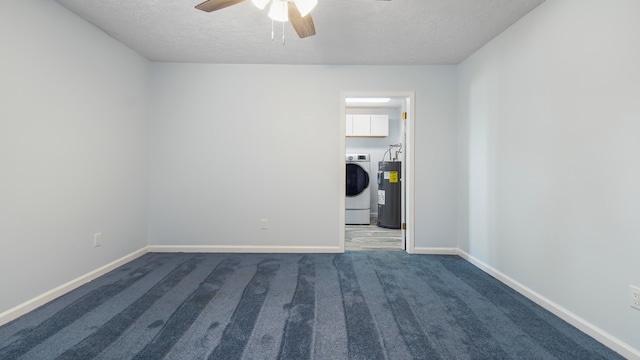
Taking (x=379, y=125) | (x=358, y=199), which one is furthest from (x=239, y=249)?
(x=379, y=125)

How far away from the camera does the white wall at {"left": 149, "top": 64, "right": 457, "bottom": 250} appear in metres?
3.16

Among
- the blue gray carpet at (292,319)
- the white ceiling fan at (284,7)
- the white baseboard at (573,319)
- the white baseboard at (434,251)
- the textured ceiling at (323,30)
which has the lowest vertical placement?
the blue gray carpet at (292,319)

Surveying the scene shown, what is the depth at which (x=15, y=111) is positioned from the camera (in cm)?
175

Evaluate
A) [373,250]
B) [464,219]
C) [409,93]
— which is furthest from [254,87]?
[464,219]

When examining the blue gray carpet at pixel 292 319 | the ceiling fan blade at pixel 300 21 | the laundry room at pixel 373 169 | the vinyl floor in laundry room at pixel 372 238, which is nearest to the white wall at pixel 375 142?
the laundry room at pixel 373 169

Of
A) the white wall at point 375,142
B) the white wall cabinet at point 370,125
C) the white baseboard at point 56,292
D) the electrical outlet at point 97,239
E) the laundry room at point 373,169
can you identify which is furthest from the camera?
the white wall at point 375,142

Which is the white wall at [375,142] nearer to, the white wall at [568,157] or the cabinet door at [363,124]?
the cabinet door at [363,124]

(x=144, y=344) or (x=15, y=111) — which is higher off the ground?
(x=15, y=111)

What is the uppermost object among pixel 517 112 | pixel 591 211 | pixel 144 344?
pixel 517 112

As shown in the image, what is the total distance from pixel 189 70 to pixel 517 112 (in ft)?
11.4

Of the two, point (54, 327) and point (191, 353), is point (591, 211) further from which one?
point (54, 327)

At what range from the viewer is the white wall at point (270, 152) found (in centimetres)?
316

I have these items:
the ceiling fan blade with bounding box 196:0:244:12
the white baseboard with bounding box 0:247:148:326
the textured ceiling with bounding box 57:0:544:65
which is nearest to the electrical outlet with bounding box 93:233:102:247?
the white baseboard with bounding box 0:247:148:326

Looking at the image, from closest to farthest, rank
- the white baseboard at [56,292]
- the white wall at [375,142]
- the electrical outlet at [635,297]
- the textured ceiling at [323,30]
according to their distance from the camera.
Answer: the electrical outlet at [635,297] → the white baseboard at [56,292] → the textured ceiling at [323,30] → the white wall at [375,142]
